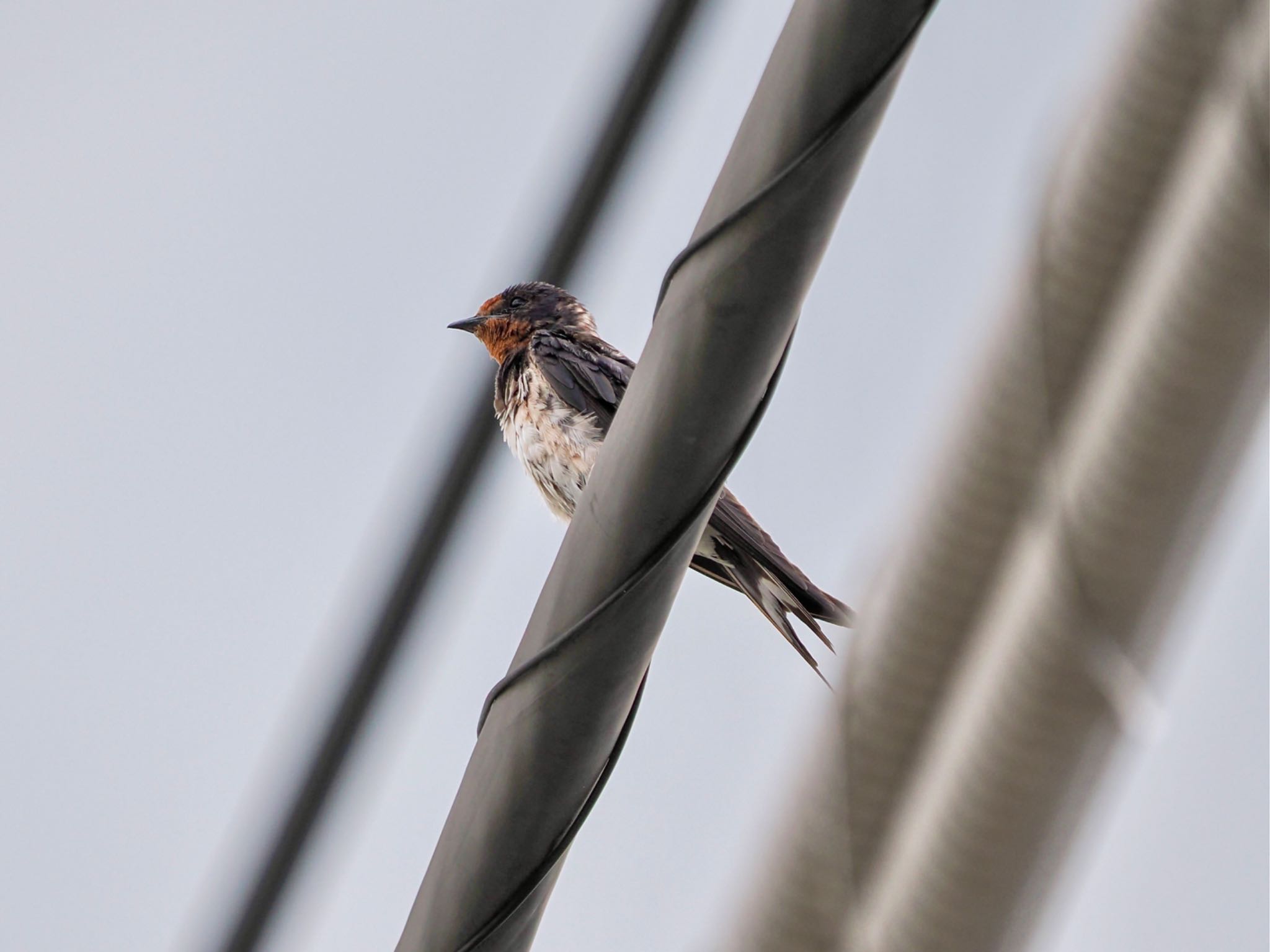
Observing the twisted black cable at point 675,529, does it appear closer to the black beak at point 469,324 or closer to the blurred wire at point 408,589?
the blurred wire at point 408,589

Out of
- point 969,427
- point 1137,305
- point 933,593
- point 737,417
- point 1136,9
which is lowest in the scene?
point 737,417

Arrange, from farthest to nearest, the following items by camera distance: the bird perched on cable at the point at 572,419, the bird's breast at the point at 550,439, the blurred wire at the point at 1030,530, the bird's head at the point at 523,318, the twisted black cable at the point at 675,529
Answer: the bird's head at the point at 523,318 → the bird's breast at the point at 550,439 → the bird perched on cable at the point at 572,419 → the blurred wire at the point at 1030,530 → the twisted black cable at the point at 675,529

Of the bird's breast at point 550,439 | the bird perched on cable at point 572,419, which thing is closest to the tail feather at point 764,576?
the bird perched on cable at point 572,419

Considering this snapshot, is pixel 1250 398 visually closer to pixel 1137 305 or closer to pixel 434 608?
pixel 1137 305

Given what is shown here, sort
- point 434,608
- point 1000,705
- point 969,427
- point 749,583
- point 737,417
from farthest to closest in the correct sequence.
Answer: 1. point 434,608
2. point 749,583
3. point 969,427
4. point 1000,705
5. point 737,417

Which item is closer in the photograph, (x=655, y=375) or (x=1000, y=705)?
(x=655, y=375)

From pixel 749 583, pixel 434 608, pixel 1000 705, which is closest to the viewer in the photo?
pixel 1000 705

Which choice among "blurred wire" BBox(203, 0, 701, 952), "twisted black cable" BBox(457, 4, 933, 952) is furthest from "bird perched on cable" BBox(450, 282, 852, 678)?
"twisted black cable" BBox(457, 4, 933, 952)

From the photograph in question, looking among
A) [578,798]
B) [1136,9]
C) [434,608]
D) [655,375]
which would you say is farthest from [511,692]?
[434,608]

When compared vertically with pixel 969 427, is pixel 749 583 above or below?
below
